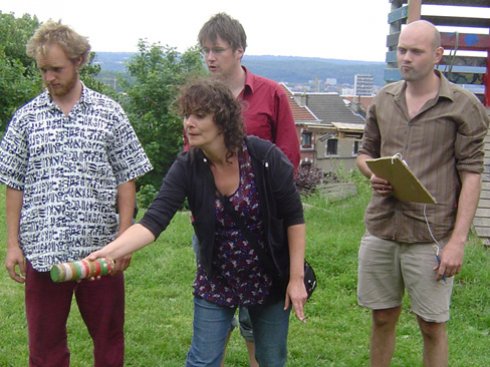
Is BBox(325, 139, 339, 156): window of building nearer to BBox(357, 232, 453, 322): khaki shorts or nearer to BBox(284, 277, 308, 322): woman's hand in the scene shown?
BBox(357, 232, 453, 322): khaki shorts

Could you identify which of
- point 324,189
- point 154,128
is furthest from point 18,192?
point 154,128

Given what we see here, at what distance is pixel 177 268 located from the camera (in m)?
6.11

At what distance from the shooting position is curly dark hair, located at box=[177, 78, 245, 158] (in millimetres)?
2834

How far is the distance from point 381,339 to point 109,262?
1.65m

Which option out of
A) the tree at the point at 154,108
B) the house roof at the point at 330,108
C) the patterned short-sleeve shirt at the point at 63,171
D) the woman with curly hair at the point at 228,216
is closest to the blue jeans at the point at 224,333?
the woman with curly hair at the point at 228,216

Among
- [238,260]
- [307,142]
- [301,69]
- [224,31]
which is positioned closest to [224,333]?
[238,260]

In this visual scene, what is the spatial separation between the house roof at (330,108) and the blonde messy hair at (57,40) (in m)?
66.6

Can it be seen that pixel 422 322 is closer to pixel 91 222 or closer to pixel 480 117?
pixel 480 117

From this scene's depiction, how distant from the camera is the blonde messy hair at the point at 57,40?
3059mm

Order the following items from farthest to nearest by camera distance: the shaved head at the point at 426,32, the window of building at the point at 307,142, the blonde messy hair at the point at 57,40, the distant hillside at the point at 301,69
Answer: the distant hillside at the point at 301,69
the window of building at the point at 307,142
the shaved head at the point at 426,32
the blonde messy hair at the point at 57,40

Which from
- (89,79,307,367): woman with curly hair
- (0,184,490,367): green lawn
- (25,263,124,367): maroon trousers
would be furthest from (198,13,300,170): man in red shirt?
(0,184,490,367): green lawn

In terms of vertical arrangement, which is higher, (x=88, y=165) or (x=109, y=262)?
(x=88, y=165)

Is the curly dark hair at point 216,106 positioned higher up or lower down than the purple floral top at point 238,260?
higher up

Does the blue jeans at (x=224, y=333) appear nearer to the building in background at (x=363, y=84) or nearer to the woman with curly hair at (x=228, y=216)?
the woman with curly hair at (x=228, y=216)
